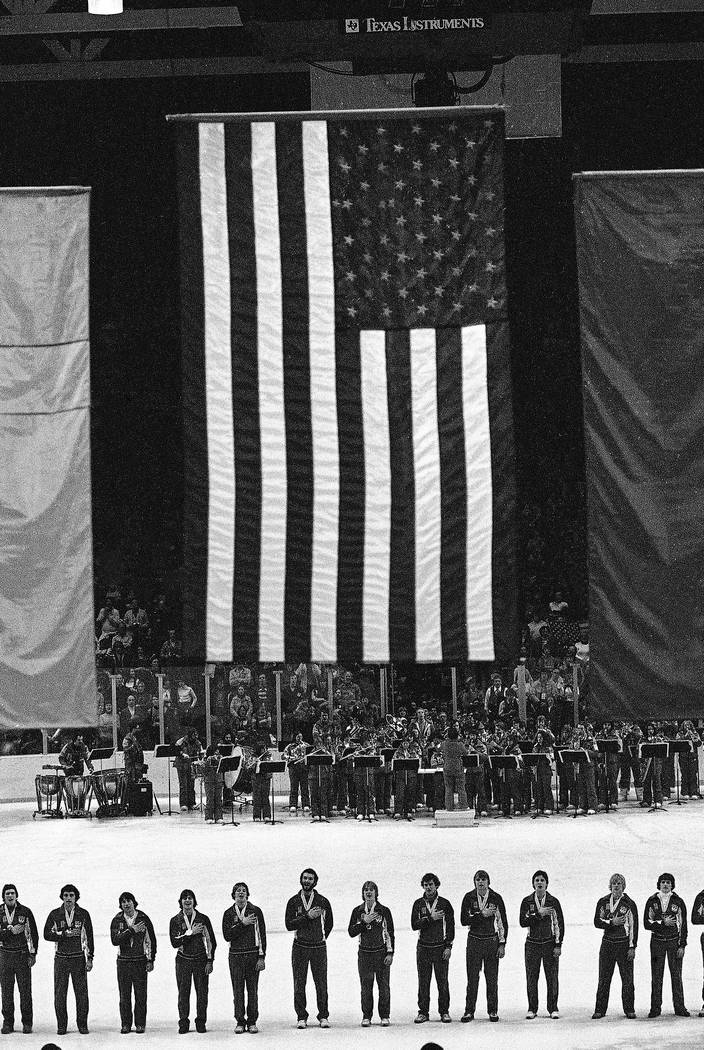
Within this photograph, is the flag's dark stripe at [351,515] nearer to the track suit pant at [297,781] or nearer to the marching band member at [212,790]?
the marching band member at [212,790]

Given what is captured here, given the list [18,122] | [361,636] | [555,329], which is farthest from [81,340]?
[555,329]

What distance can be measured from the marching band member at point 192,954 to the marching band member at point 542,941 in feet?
9.28

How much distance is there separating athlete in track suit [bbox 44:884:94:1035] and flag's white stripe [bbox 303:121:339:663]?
4350 mm

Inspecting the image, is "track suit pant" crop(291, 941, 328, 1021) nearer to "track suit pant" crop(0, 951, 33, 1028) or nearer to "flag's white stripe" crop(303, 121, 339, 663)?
"track suit pant" crop(0, 951, 33, 1028)

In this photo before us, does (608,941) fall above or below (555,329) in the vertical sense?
below

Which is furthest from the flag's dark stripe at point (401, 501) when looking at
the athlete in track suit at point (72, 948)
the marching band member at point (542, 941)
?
the athlete in track suit at point (72, 948)

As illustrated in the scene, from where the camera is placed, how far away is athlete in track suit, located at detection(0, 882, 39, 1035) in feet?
48.6

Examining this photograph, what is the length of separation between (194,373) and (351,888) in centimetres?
911

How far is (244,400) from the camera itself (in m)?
12.1

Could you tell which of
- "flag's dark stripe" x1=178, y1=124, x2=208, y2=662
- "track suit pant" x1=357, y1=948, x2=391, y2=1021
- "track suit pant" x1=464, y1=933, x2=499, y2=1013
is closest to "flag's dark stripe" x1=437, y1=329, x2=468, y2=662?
"flag's dark stripe" x1=178, y1=124, x2=208, y2=662

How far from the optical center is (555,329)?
3253 cm

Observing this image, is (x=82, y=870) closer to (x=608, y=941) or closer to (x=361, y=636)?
(x=608, y=941)

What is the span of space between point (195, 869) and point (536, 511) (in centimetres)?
1433

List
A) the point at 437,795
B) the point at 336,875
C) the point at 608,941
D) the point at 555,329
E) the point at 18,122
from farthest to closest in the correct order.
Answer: the point at 555,329
the point at 18,122
the point at 437,795
the point at 336,875
the point at 608,941
